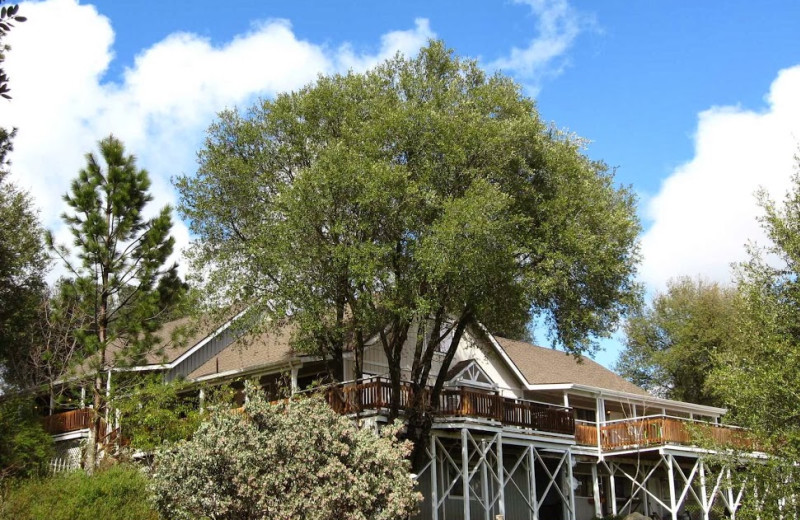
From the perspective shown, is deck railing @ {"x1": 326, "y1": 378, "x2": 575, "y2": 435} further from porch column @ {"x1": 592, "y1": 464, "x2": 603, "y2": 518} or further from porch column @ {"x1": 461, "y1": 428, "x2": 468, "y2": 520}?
porch column @ {"x1": 592, "y1": 464, "x2": 603, "y2": 518}

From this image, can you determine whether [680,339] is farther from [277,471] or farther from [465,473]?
[277,471]

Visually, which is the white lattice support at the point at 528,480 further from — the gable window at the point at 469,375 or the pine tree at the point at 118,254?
the pine tree at the point at 118,254

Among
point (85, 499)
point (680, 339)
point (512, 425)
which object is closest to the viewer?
point (85, 499)

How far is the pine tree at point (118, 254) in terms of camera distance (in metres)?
22.1

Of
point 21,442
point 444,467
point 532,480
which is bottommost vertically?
point 532,480

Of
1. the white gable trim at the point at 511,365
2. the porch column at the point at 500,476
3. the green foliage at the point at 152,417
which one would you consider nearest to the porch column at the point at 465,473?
the porch column at the point at 500,476

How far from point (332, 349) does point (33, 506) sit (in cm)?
883

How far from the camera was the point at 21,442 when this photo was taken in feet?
77.8

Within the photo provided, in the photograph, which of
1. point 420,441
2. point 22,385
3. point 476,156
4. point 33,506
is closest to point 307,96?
point 476,156

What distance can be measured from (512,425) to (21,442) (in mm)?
15043

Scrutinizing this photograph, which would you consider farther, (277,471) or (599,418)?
(599,418)

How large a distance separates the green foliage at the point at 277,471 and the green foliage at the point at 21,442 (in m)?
10.1

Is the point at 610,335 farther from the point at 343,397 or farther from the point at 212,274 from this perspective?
the point at 212,274

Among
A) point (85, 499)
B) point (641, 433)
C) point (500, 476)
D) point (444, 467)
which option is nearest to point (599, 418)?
point (641, 433)
